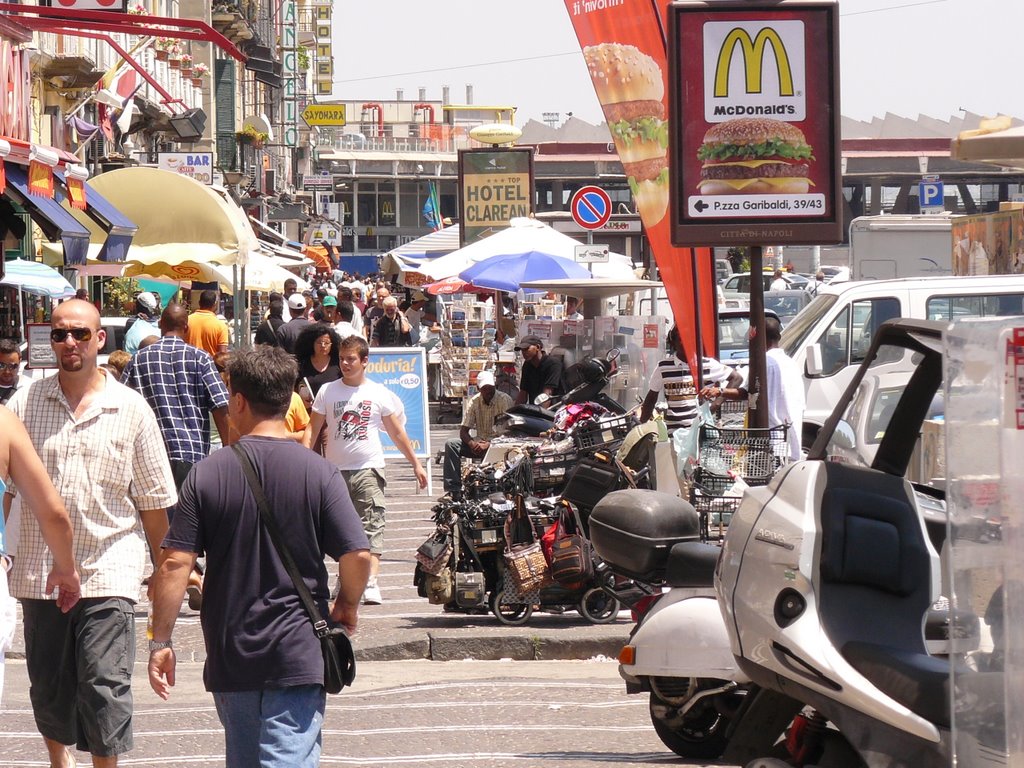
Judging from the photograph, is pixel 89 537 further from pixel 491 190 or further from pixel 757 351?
pixel 491 190

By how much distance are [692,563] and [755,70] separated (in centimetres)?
356

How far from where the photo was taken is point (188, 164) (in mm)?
28812

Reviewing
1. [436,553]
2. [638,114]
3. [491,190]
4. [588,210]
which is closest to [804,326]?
[638,114]

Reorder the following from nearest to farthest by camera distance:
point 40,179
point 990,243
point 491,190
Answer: point 40,179, point 990,243, point 491,190

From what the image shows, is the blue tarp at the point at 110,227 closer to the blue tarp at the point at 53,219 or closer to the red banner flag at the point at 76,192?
the blue tarp at the point at 53,219

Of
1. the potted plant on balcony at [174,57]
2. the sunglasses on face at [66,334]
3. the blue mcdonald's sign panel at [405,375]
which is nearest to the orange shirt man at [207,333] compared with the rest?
the blue mcdonald's sign panel at [405,375]

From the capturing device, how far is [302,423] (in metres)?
11.4

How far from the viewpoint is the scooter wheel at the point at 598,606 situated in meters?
10.2

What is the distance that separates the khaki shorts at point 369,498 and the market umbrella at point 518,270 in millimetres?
9890

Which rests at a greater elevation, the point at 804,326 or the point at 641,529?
the point at 804,326

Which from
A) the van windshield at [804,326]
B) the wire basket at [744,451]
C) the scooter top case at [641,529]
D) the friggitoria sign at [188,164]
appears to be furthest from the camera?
the friggitoria sign at [188,164]

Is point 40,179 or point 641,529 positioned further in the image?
point 40,179

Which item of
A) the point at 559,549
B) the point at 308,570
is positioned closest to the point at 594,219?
the point at 559,549

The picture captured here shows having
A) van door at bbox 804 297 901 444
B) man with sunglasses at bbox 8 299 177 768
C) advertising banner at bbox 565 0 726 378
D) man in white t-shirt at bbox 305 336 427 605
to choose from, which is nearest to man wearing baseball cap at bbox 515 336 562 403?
van door at bbox 804 297 901 444
